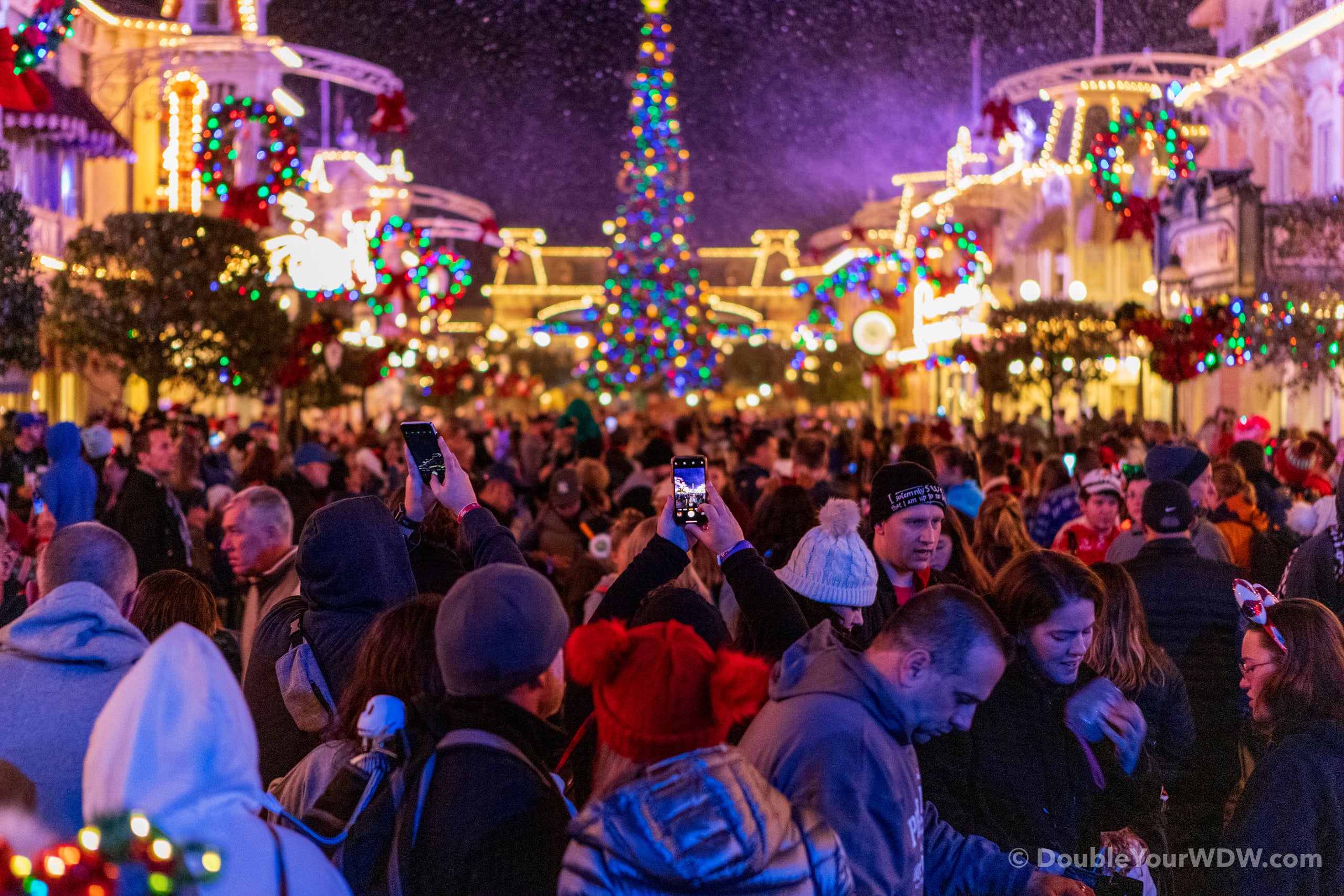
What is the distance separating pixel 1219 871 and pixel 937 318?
4402 cm

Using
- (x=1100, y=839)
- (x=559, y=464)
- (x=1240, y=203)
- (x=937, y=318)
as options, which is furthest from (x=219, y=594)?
(x=937, y=318)

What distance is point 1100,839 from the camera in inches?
169

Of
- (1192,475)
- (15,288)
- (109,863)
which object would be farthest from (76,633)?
(15,288)

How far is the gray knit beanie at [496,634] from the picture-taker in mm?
2812

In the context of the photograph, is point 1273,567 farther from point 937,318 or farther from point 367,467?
point 937,318

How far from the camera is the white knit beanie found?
4.40 m

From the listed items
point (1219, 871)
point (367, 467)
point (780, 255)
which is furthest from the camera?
point (780, 255)

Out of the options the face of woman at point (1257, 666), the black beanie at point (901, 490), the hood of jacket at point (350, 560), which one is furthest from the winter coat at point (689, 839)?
the black beanie at point (901, 490)

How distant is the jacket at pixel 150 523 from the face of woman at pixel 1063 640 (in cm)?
599

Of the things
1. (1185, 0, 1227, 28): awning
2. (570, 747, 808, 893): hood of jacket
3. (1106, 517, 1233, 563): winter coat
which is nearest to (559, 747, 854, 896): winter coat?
(570, 747, 808, 893): hood of jacket

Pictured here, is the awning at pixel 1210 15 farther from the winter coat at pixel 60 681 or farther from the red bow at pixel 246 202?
the winter coat at pixel 60 681

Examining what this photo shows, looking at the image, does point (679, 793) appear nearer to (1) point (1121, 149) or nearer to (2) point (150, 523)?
(2) point (150, 523)

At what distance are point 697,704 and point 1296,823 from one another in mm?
2135

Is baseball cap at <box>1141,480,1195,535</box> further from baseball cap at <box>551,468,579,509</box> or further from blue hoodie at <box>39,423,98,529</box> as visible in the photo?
blue hoodie at <box>39,423,98,529</box>
